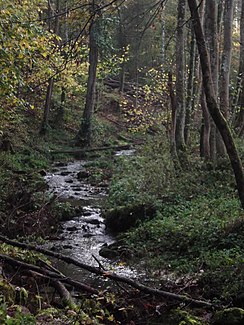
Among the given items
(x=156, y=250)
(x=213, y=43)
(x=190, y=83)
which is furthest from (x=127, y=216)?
(x=190, y=83)

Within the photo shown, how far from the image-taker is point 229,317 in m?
5.65

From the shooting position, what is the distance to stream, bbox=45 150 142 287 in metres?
8.76

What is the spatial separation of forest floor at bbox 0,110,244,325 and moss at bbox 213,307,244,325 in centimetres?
1

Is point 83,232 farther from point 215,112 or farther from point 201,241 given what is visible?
point 215,112

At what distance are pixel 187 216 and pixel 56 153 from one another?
1445 cm

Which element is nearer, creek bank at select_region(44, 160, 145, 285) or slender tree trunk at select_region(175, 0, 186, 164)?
creek bank at select_region(44, 160, 145, 285)

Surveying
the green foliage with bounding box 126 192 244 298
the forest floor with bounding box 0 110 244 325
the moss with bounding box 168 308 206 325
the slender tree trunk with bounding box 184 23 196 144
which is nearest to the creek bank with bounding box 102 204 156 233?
the forest floor with bounding box 0 110 244 325

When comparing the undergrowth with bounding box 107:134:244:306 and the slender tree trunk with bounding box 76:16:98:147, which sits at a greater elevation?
the slender tree trunk with bounding box 76:16:98:147

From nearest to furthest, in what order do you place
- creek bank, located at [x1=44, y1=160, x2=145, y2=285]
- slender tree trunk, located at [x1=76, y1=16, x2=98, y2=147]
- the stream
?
the stream
creek bank, located at [x1=44, y1=160, x2=145, y2=285]
slender tree trunk, located at [x1=76, y1=16, x2=98, y2=147]

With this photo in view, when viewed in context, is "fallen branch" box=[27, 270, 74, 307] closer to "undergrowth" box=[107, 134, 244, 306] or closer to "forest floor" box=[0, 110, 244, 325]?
"forest floor" box=[0, 110, 244, 325]

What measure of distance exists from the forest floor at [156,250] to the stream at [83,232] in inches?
15.4

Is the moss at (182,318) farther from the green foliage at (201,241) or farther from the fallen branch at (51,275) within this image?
the fallen branch at (51,275)

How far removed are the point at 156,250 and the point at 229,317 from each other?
4.05 m

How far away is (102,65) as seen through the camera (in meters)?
26.1
